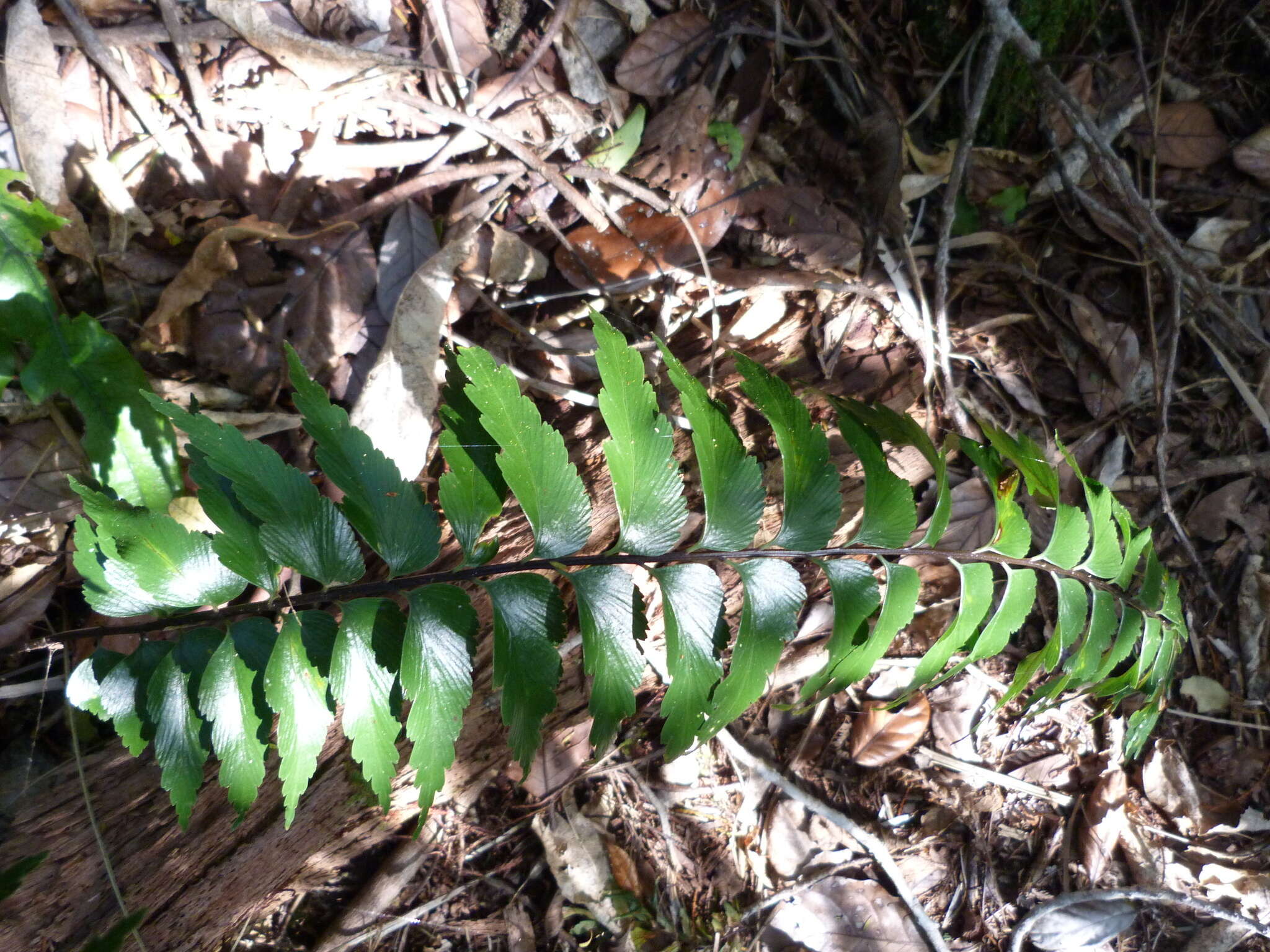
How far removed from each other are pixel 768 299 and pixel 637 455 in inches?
39.3

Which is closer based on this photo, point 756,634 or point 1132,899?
point 756,634

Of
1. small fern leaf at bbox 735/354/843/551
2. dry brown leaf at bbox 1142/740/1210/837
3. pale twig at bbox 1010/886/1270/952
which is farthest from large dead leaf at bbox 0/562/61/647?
dry brown leaf at bbox 1142/740/1210/837

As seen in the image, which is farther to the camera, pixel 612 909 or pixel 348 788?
pixel 612 909

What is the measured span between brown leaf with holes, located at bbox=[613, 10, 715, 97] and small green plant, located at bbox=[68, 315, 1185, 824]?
1262 mm

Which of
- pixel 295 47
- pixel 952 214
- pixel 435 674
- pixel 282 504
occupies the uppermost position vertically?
pixel 295 47

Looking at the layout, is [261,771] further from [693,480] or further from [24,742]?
[693,480]

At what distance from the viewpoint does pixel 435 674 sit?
4.24 ft

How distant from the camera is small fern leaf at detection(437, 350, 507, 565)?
1.33m

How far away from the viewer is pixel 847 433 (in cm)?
151

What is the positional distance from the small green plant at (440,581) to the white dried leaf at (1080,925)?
4.52 ft

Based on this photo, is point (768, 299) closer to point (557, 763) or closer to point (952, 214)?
point (952, 214)

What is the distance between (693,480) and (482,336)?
72 cm

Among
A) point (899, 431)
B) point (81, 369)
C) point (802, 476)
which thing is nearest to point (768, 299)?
point (899, 431)

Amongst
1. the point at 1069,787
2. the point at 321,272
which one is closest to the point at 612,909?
the point at 1069,787
